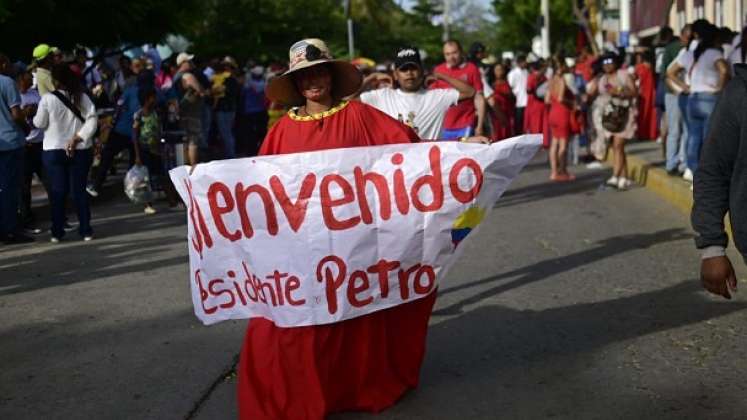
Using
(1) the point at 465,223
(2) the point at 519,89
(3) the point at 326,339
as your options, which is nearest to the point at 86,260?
(3) the point at 326,339

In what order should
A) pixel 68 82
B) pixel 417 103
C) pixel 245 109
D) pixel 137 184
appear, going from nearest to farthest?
1. pixel 417 103
2. pixel 68 82
3. pixel 137 184
4. pixel 245 109

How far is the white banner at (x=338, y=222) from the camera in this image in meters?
5.28

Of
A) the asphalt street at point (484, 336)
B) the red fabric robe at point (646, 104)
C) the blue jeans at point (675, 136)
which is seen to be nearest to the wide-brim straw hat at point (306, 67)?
the asphalt street at point (484, 336)

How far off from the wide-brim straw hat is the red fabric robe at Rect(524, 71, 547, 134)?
46.1 ft

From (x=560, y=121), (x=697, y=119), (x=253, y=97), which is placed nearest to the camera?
(x=697, y=119)

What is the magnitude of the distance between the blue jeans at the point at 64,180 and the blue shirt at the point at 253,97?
379 inches

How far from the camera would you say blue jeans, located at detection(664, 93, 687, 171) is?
47.0 feet

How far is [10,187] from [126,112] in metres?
3.97

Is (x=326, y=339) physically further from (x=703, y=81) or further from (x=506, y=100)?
(x=506, y=100)

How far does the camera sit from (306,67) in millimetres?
→ 5551

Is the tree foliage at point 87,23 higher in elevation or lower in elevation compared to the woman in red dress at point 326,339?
higher

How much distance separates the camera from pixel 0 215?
11750mm

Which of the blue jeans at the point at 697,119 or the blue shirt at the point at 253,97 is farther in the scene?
the blue shirt at the point at 253,97

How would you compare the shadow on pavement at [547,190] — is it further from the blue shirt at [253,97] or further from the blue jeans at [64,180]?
the blue shirt at [253,97]
